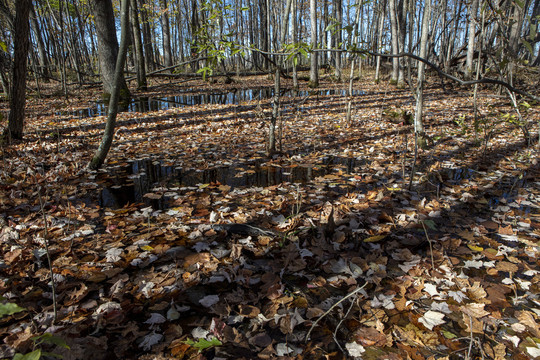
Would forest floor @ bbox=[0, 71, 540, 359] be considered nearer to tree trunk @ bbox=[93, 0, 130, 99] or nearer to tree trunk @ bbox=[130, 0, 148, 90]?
tree trunk @ bbox=[93, 0, 130, 99]

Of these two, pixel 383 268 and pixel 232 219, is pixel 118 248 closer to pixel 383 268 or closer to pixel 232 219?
pixel 232 219

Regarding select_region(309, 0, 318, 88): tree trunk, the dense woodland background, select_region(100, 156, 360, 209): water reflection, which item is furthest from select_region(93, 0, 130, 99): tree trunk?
select_region(309, 0, 318, 88): tree trunk

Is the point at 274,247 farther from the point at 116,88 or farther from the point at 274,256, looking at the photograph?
the point at 116,88

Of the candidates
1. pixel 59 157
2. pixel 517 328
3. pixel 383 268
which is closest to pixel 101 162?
pixel 59 157

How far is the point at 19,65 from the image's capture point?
544 centimetres

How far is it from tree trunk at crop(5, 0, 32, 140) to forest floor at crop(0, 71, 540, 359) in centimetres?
148

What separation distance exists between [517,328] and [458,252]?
0.76 meters

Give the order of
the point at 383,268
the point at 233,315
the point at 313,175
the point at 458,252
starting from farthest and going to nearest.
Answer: the point at 313,175 → the point at 458,252 → the point at 383,268 → the point at 233,315

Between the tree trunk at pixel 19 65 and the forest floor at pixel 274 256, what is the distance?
1.48 metres

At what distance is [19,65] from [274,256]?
20.5ft

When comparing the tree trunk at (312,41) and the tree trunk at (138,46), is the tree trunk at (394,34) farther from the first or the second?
the tree trunk at (138,46)

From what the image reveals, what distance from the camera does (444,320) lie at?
5.82 feet

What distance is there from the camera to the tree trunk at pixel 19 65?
519 centimetres

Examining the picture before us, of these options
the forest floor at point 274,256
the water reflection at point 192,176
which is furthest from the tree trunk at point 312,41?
the water reflection at point 192,176
